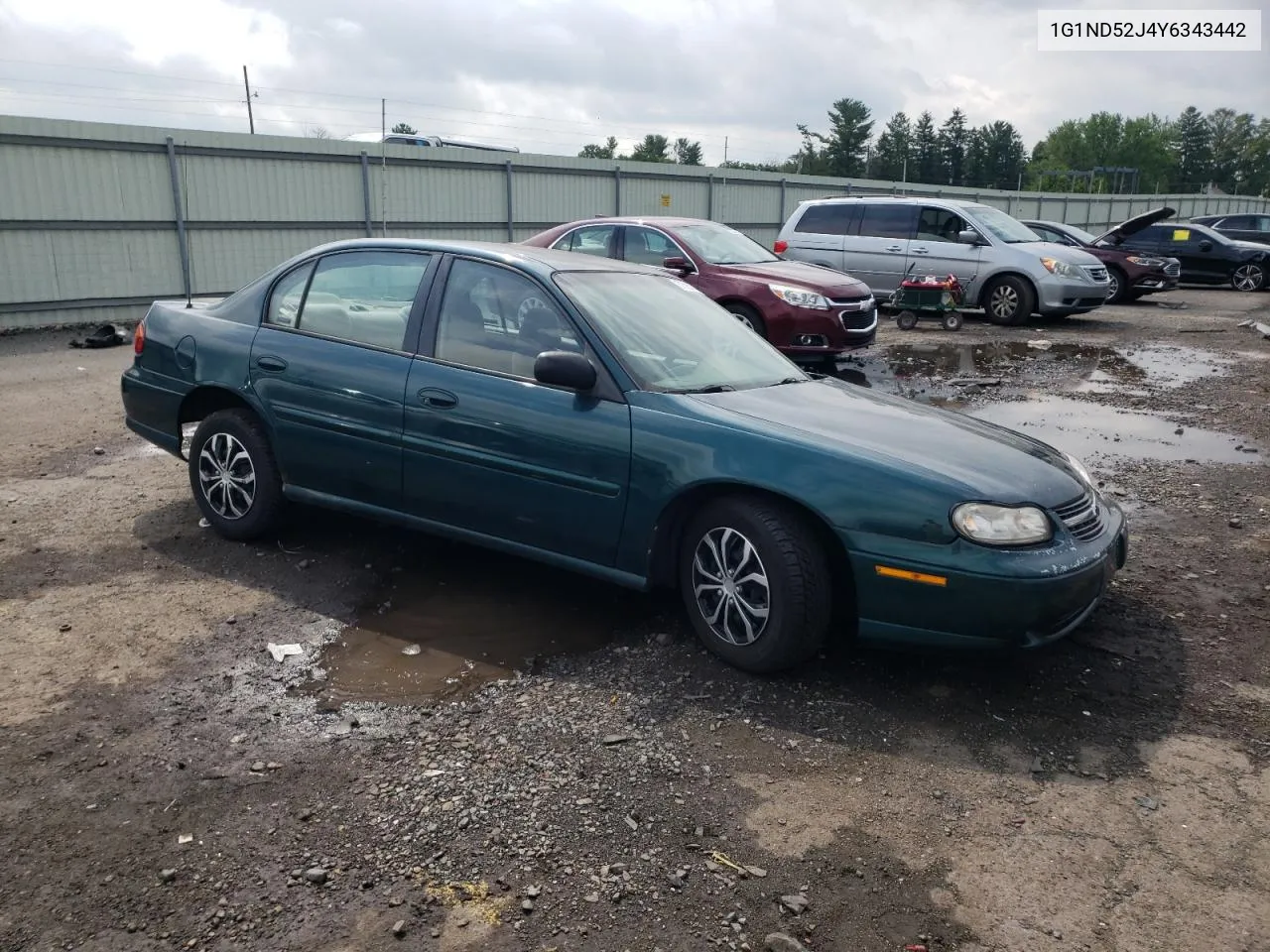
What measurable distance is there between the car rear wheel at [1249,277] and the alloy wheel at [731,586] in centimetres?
2344

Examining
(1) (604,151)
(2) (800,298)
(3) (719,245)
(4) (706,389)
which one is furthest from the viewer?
(1) (604,151)

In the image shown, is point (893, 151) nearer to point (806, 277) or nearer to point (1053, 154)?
point (1053, 154)

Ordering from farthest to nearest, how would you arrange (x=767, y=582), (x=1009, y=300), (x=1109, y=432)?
(x=1009, y=300) < (x=1109, y=432) < (x=767, y=582)

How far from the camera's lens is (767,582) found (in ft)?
12.4

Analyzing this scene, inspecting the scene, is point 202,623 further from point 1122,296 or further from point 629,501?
point 1122,296

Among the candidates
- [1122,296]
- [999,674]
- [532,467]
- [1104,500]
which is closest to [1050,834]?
[999,674]

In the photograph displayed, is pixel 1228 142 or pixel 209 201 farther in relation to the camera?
pixel 1228 142

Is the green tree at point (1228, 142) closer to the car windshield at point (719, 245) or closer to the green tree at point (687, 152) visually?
the green tree at point (687, 152)

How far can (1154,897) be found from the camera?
108 inches

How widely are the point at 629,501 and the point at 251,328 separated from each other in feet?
7.94

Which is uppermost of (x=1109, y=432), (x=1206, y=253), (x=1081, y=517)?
(x=1206, y=253)

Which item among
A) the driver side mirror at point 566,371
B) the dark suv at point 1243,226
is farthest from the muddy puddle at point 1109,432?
the dark suv at point 1243,226

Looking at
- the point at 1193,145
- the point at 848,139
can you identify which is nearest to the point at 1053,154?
the point at 1193,145

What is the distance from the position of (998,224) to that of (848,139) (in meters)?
82.7
